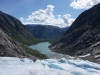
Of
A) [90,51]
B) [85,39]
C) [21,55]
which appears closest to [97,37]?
[85,39]

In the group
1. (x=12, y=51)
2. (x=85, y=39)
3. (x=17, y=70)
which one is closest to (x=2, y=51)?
(x=12, y=51)

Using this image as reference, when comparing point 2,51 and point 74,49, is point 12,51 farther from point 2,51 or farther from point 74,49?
point 74,49

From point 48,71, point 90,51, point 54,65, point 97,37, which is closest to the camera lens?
point 48,71

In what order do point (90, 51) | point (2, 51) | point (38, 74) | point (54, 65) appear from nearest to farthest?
point (38, 74) → point (54, 65) → point (2, 51) → point (90, 51)

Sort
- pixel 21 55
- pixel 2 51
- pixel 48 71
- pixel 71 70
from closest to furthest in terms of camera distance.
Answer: pixel 48 71, pixel 71 70, pixel 2 51, pixel 21 55

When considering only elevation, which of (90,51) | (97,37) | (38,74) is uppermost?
(97,37)

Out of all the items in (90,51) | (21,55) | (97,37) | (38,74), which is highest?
(97,37)

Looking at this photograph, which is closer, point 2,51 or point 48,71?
point 48,71

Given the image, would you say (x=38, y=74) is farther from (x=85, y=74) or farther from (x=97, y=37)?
(x=97, y=37)

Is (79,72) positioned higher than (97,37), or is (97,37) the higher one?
(97,37)
